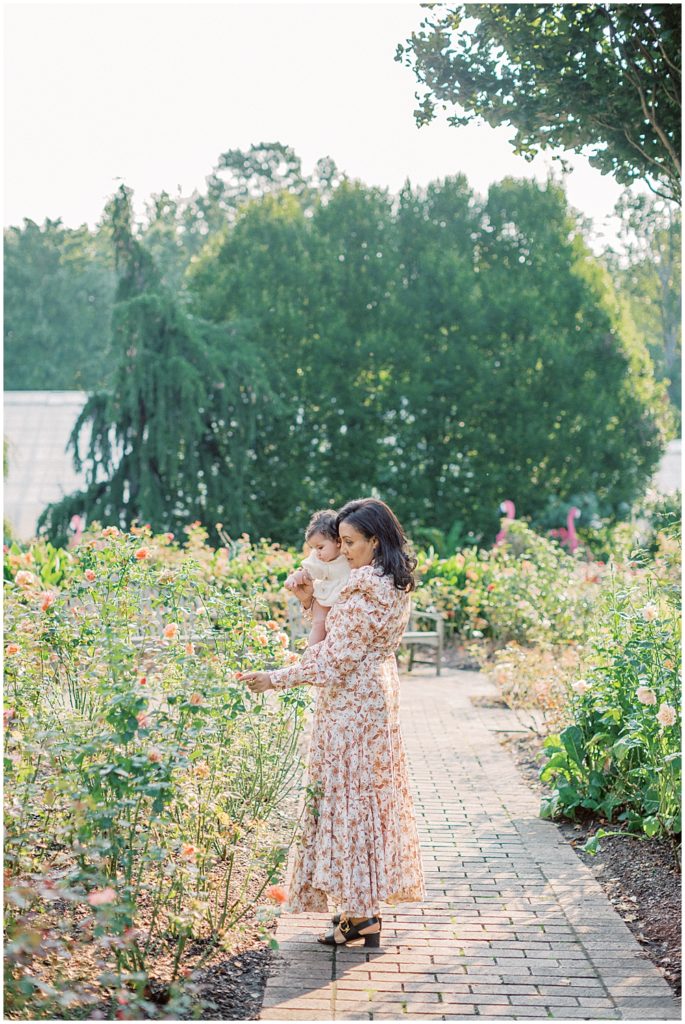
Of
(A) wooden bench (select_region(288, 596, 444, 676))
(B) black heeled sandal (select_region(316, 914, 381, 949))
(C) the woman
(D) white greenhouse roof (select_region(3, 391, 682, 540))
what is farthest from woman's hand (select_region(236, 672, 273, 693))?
(D) white greenhouse roof (select_region(3, 391, 682, 540))

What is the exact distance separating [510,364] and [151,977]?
16.3 meters

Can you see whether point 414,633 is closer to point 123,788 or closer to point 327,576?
point 327,576

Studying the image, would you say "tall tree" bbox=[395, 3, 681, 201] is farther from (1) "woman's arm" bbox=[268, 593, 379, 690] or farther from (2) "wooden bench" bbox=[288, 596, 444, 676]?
(2) "wooden bench" bbox=[288, 596, 444, 676]

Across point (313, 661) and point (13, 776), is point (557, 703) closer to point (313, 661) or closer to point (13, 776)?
point (313, 661)

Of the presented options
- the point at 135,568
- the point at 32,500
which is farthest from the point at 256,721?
the point at 32,500

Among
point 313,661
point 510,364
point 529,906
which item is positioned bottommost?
point 529,906

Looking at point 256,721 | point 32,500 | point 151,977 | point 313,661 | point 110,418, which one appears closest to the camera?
point 151,977

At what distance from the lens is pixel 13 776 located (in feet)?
10.4

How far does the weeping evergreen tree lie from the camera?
16.1 m

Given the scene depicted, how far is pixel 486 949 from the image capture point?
352 centimetres

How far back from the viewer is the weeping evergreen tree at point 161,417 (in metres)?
16.1

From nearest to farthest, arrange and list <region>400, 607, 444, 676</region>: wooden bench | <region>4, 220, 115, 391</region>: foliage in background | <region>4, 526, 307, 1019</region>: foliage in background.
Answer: <region>4, 526, 307, 1019</region>: foliage in background < <region>400, 607, 444, 676</region>: wooden bench < <region>4, 220, 115, 391</region>: foliage in background

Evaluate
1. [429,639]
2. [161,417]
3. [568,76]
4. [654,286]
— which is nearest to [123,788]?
[568,76]

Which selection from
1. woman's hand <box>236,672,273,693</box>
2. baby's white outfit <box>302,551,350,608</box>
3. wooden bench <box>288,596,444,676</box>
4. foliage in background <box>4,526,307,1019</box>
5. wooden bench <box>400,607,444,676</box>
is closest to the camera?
foliage in background <box>4,526,307,1019</box>
